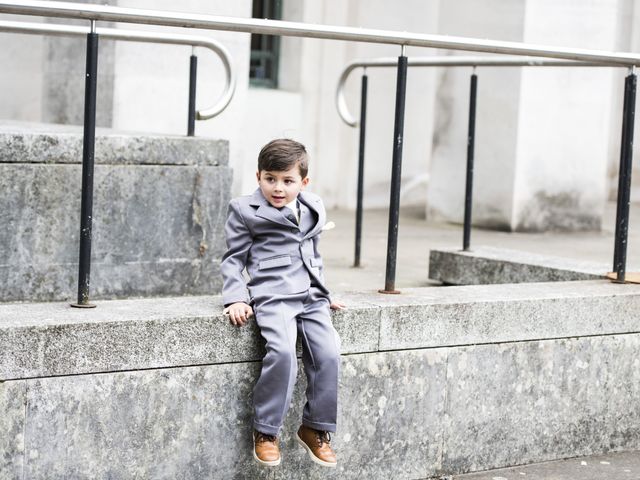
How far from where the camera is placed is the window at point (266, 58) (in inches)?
442

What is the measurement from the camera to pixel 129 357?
3.45 metres

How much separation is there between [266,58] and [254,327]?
8017 mm

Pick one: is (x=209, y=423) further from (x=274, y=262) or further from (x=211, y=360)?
(x=274, y=262)

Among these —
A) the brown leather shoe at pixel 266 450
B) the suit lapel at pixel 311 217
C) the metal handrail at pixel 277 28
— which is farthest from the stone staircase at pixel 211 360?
the metal handrail at pixel 277 28

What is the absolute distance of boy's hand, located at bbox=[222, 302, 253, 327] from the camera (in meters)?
3.58

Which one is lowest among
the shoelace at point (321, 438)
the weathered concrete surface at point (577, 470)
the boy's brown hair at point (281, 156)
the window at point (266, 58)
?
the weathered concrete surface at point (577, 470)

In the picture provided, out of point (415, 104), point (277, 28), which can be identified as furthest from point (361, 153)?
point (415, 104)

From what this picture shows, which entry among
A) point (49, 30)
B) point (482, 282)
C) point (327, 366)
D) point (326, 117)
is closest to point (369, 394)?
point (327, 366)

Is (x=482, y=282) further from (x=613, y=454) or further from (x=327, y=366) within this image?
(x=327, y=366)

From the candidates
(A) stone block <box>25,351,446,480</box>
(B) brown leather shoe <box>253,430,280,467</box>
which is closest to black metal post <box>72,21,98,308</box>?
(A) stone block <box>25,351,446,480</box>

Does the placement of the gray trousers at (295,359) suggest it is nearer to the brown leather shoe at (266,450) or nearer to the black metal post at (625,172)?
the brown leather shoe at (266,450)

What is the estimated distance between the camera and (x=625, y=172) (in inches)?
186

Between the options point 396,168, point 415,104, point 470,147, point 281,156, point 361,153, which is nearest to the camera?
point 281,156

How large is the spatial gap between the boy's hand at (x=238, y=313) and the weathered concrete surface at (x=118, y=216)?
204 centimetres
